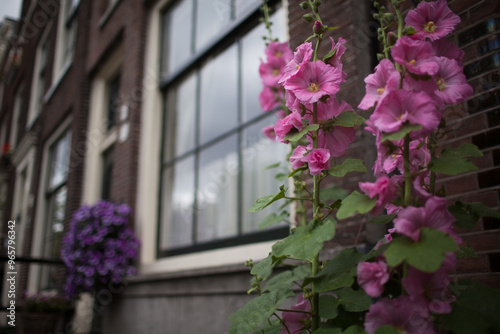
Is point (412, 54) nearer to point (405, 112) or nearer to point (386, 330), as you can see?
point (405, 112)

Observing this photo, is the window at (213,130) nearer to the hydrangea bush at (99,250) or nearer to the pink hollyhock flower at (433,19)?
the hydrangea bush at (99,250)

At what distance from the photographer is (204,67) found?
12.6 ft

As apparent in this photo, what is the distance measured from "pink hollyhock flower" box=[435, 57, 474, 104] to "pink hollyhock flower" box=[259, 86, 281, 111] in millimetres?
1100

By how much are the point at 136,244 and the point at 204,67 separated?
5.49 feet

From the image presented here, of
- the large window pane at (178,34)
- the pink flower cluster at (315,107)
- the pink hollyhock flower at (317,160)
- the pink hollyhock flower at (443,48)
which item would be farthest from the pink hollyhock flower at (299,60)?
the large window pane at (178,34)

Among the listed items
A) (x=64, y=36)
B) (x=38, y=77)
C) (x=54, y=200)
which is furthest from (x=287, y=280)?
(x=38, y=77)

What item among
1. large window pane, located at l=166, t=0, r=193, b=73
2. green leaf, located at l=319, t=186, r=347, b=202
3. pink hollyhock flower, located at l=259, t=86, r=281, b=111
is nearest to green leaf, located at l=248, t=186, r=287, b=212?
green leaf, located at l=319, t=186, r=347, b=202

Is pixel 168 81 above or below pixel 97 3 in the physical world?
below

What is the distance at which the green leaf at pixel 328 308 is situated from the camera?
1085 millimetres

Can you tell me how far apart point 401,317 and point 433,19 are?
0.74 m

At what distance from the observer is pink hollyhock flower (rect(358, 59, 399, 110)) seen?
3.22 feet

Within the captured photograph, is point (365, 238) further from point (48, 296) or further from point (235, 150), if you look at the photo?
point (48, 296)

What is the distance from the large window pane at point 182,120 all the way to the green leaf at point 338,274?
283 centimetres

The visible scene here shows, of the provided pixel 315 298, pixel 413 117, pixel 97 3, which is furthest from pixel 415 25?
pixel 97 3
